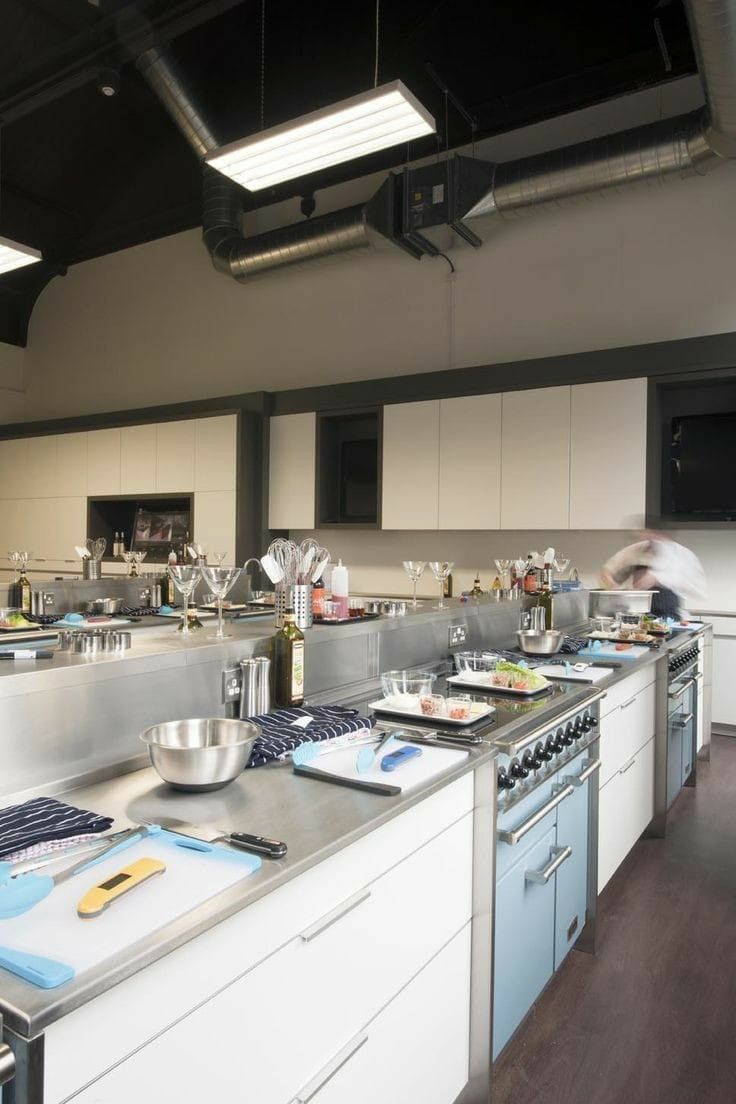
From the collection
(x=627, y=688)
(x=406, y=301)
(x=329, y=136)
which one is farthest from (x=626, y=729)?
(x=406, y=301)

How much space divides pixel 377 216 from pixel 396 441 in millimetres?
1674

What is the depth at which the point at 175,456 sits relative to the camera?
638 centimetres

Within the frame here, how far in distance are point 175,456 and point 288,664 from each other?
486 centimetres

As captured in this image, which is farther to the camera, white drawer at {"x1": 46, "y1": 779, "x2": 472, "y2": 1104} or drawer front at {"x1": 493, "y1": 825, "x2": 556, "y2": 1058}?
drawer front at {"x1": 493, "y1": 825, "x2": 556, "y2": 1058}

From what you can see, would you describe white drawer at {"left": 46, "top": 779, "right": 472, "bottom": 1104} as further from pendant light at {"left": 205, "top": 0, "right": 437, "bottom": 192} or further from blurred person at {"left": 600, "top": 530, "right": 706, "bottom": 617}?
blurred person at {"left": 600, "top": 530, "right": 706, "bottom": 617}

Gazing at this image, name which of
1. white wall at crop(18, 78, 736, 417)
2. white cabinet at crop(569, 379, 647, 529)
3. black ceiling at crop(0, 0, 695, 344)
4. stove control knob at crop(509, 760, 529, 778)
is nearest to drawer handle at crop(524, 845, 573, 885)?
stove control knob at crop(509, 760, 529, 778)

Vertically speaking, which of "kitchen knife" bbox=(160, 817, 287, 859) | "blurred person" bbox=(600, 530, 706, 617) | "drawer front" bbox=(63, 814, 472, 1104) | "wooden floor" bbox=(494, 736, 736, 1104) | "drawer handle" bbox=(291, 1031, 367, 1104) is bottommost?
"wooden floor" bbox=(494, 736, 736, 1104)

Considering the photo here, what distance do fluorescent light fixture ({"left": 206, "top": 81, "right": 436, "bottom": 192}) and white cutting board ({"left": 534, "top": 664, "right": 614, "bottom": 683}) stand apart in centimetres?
211

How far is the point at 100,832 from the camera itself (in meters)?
1.12

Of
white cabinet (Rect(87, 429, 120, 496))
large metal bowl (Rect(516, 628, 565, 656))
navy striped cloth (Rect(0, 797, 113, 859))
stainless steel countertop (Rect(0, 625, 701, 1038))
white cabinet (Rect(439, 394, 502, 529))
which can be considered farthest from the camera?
white cabinet (Rect(87, 429, 120, 496))

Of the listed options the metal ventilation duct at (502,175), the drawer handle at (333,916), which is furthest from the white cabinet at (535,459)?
the drawer handle at (333,916)

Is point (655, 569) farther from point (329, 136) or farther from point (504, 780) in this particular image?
point (504, 780)

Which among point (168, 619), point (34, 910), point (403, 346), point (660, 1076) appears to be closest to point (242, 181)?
point (168, 619)

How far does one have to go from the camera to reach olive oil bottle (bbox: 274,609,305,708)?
74.1 inches
